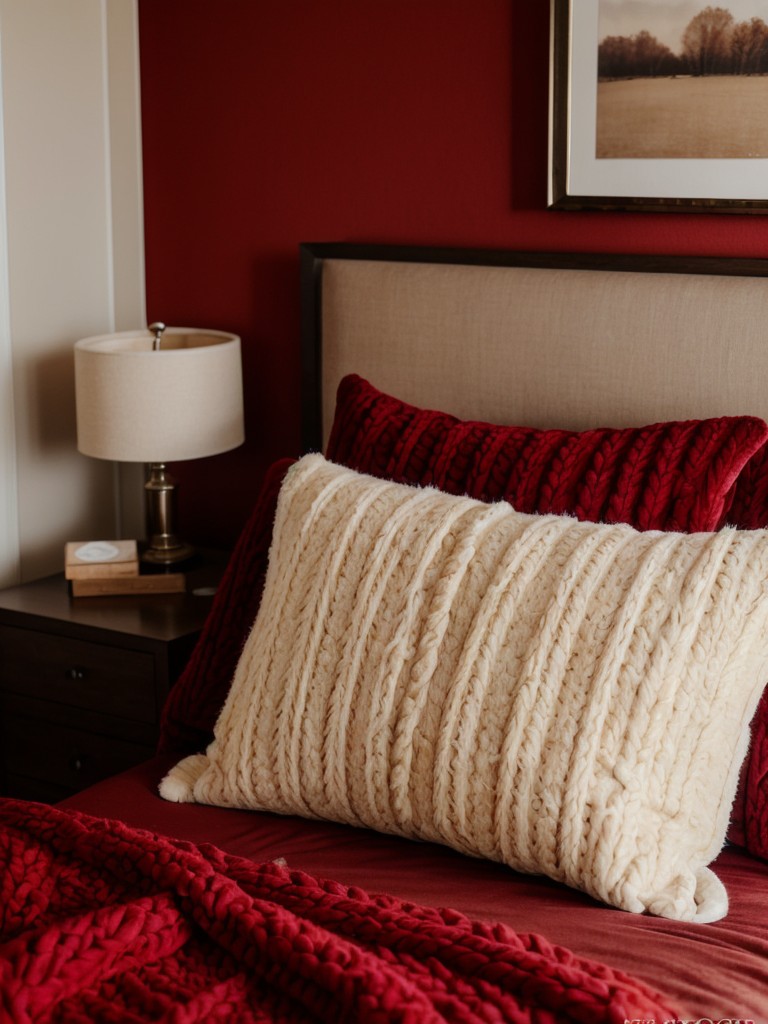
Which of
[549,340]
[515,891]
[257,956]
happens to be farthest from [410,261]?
[257,956]

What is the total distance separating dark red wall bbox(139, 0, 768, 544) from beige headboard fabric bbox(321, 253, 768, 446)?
0.13 metres

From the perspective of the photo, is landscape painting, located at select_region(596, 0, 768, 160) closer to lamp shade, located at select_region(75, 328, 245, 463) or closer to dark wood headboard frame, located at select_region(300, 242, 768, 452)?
dark wood headboard frame, located at select_region(300, 242, 768, 452)


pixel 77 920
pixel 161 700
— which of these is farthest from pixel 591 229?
pixel 77 920

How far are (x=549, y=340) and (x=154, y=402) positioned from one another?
2.46 feet

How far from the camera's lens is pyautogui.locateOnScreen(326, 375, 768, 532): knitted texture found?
159 centimetres

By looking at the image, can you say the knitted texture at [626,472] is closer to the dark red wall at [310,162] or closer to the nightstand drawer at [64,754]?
the dark red wall at [310,162]

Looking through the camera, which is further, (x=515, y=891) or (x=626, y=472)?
(x=626, y=472)

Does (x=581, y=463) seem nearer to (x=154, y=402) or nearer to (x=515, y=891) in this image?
(x=515, y=891)

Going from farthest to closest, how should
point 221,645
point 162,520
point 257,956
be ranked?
point 162,520, point 221,645, point 257,956

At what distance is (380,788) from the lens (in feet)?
4.67

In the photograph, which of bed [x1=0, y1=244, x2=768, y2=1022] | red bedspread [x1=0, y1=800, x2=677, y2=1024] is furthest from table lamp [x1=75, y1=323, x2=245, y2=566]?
red bedspread [x1=0, y1=800, x2=677, y2=1024]

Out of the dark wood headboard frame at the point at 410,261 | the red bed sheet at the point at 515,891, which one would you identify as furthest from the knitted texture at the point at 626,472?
the dark wood headboard frame at the point at 410,261

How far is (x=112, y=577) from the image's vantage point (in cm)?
235

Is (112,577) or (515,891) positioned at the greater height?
(112,577)
